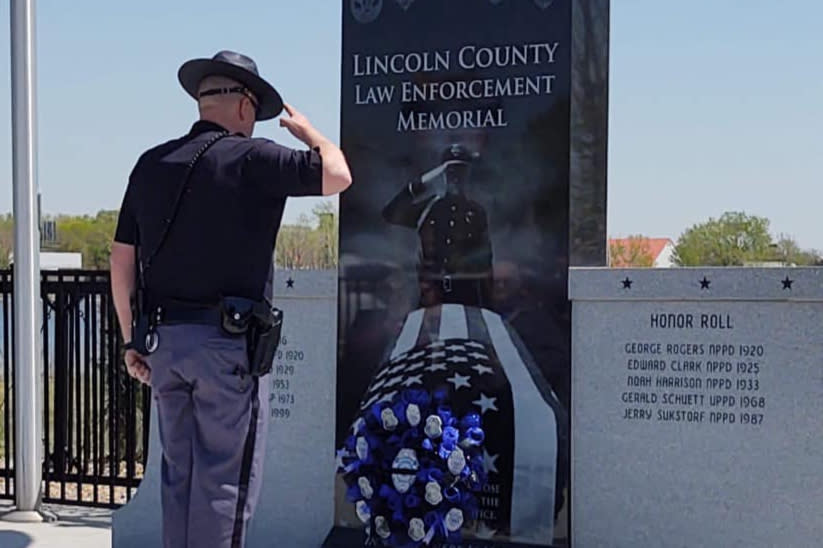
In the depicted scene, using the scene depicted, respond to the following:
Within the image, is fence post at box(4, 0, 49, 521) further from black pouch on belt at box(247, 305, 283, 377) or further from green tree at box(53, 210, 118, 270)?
green tree at box(53, 210, 118, 270)

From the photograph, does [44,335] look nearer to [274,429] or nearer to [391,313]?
[274,429]

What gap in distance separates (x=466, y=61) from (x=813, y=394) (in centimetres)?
209

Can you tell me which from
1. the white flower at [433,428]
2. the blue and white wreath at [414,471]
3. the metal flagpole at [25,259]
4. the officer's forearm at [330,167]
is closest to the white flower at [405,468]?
the blue and white wreath at [414,471]

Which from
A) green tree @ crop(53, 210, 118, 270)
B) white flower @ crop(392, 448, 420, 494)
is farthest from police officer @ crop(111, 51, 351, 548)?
green tree @ crop(53, 210, 118, 270)

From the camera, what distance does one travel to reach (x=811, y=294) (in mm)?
4488

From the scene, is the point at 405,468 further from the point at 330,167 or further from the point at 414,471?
the point at 330,167

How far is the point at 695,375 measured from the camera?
185 inches

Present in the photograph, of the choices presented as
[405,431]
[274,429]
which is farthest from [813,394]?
[274,429]

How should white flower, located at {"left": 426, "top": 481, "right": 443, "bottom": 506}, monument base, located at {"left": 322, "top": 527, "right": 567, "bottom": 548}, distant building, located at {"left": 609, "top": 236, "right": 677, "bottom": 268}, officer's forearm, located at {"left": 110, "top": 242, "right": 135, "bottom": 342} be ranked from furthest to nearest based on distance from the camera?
distant building, located at {"left": 609, "top": 236, "right": 677, "bottom": 268}
monument base, located at {"left": 322, "top": 527, "right": 567, "bottom": 548}
white flower, located at {"left": 426, "top": 481, "right": 443, "bottom": 506}
officer's forearm, located at {"left": 110, "top": 242, "right": 135, "bottom": 342}

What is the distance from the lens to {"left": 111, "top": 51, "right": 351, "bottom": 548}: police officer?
3305mm

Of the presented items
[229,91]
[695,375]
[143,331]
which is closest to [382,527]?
[695,375]

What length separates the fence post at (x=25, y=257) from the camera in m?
6.40

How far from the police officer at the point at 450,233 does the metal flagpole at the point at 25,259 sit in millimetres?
2536

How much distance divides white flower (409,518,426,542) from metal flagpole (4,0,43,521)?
281 cm
